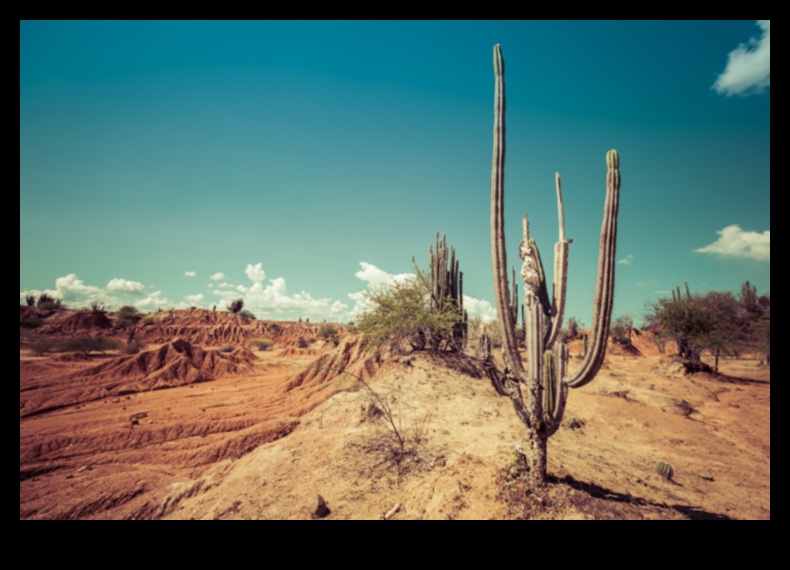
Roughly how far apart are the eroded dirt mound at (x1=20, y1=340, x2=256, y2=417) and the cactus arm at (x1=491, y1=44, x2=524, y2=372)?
16.1 meters

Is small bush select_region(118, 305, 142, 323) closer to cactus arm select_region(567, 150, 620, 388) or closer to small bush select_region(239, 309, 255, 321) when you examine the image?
small bush select_region(239, 309, 255, 321)

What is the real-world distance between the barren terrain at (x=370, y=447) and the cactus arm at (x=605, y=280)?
1.77 metres

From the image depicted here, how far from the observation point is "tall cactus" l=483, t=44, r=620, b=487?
380 centimetres

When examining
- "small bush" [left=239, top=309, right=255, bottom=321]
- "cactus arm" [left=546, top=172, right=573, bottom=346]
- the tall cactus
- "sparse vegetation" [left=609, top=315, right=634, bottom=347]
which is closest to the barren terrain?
the tall cactus

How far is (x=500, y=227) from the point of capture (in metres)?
4.25

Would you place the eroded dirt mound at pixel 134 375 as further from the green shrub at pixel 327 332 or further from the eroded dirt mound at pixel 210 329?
the green shrub at pixel 327 332

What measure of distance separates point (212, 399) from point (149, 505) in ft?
26.8

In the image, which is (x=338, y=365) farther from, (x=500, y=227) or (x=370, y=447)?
(x=500, y=227)

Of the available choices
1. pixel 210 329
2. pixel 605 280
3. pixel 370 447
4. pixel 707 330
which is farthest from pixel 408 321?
pixel 210 329

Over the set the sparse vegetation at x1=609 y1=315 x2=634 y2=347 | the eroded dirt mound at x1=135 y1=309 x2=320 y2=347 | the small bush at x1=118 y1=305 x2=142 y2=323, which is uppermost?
the sparse vegetation at x1=609 y1=315 x2=634 y2=347

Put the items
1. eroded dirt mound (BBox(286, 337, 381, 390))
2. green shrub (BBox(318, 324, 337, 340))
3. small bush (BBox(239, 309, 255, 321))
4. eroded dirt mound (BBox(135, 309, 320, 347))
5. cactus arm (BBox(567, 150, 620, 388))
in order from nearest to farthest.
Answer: cactus arm (BBox(567, 150, 620, 388))
eroded dirt mound (BBox(286, 337, 381, 390))
eroded dirt mound (BBox(135, 309, 320, 347))
green shrub (BBox(318, 324, 337, 340))
small bush (BBox(239, 309, 255, 321))

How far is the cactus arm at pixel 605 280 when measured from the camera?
3.77 m
